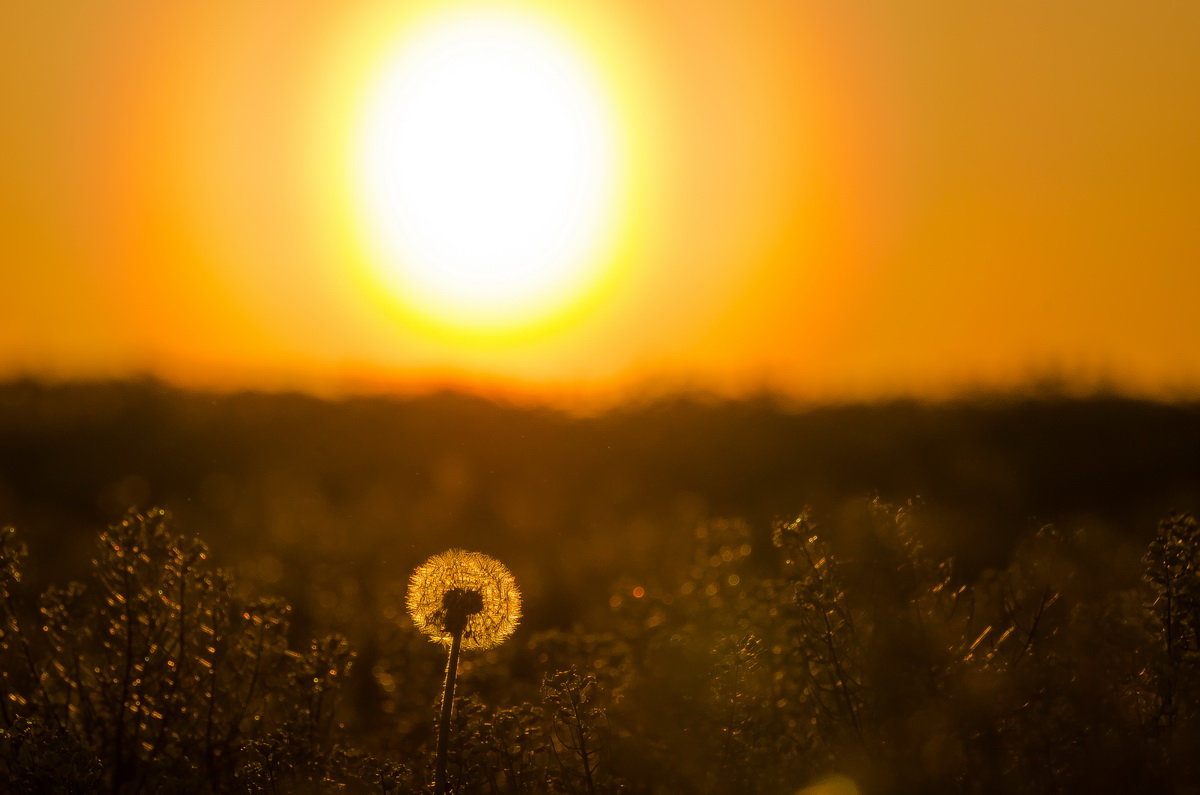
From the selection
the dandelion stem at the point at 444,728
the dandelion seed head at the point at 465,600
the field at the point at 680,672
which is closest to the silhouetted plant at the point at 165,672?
the field at the point at 680,672

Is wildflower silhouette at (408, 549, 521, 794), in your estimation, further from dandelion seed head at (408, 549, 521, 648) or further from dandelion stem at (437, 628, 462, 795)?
dandelion stem at (437, 628, 462, 795)

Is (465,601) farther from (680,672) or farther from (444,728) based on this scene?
(680,672)

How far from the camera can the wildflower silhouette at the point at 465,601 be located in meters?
4.76

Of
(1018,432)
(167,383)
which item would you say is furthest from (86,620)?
(167,383)

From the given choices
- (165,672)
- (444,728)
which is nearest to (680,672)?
(444,728)

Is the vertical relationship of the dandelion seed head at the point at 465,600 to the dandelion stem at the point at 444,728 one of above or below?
above

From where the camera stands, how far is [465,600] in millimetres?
4758

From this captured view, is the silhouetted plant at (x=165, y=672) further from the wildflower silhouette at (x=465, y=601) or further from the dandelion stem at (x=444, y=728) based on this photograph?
the dandelion stem at (x=444, y=728)

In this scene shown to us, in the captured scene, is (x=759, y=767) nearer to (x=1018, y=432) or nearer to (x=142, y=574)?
(x=142, y=574)

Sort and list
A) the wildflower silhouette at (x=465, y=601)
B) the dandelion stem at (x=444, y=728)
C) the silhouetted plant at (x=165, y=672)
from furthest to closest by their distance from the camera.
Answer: the silhouetted plant at (x=165, y=672)
the wildflower silhouette at (x=465, y=601)
the dandelion stem at (x=444, y=728)

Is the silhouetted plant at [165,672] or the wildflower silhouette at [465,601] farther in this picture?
the silhouetted plant at [165,672]

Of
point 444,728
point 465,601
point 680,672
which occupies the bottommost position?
point 444,728

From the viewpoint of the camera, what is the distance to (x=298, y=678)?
18.3 feet

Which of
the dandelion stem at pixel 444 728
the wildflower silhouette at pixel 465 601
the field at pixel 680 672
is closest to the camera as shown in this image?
the dandelion stem at pixel 444 728
